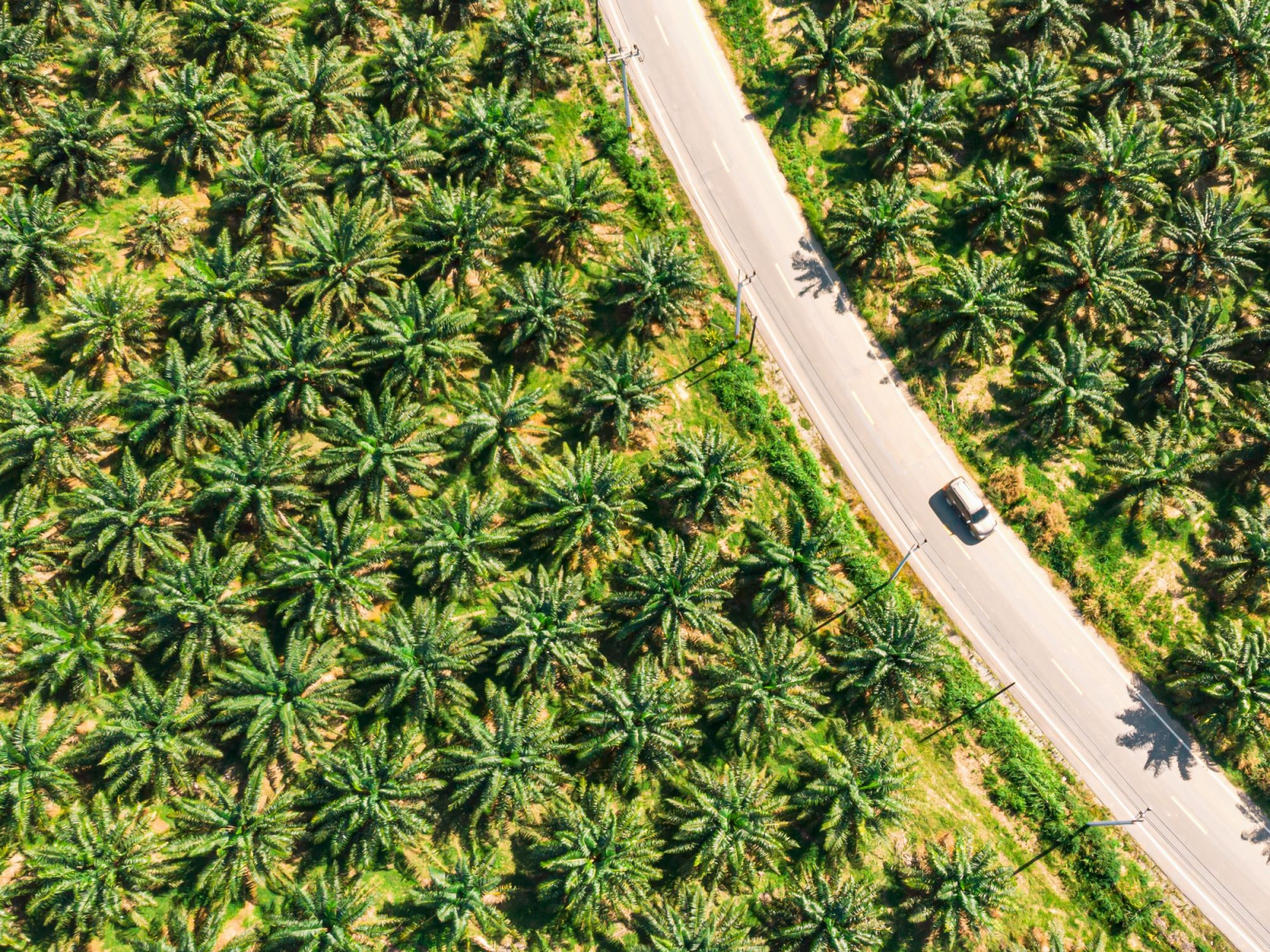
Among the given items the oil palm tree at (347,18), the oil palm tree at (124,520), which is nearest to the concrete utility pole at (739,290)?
A: the oil palm tree at (347,18)

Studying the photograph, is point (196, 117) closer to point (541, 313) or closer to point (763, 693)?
point (541, 313)

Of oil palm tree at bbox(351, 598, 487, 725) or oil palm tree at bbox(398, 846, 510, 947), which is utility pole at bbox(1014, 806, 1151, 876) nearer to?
oil palm tree at bbox(398, 846, 510, 947)

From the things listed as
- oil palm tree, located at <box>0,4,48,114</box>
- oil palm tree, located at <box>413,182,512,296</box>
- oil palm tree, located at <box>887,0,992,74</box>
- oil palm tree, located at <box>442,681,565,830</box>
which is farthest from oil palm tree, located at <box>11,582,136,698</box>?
oil palm tree, located at <box>887,0,992,74</box>

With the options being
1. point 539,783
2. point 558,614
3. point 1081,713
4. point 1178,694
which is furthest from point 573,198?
point 1178,694

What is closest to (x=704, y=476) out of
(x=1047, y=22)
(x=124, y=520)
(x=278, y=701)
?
(x=278, y=701)

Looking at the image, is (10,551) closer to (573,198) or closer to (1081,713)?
(573,198)

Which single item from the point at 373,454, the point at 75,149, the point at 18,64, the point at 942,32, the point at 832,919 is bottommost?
the point at 832,919
